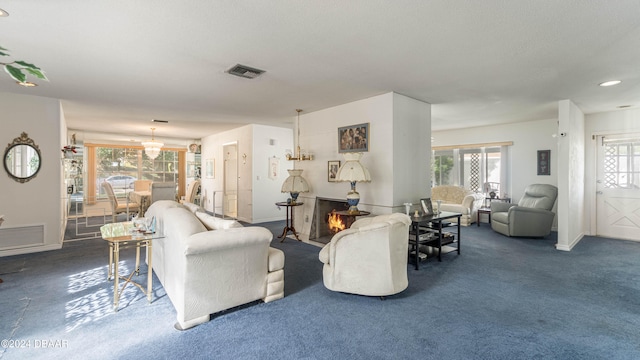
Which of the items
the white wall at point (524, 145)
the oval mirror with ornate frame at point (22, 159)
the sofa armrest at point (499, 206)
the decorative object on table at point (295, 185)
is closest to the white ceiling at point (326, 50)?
the oval mirror with ornate frame at point (22, 159)

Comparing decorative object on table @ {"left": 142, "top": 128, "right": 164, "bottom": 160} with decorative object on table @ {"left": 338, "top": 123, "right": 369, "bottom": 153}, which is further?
decorative object on table @ {"left": 142, "top": 128, "right": 164, "bottom": 160}

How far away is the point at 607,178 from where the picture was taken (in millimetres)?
5914

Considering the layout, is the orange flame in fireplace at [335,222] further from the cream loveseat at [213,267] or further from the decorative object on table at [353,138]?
the cream loveseat at [213,267]

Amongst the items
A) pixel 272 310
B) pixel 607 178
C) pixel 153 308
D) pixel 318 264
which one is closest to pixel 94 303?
pixel 153 308

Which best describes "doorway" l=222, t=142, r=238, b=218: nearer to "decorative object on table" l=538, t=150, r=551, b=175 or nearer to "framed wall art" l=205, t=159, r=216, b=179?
"framed wall art" l=205, t=159, r=216, b=179

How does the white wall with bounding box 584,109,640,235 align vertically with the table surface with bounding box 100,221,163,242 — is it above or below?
above

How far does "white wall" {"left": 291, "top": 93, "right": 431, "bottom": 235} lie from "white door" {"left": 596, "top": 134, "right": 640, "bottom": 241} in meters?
3.88

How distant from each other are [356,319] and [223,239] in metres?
1.35

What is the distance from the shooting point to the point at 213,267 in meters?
2.55

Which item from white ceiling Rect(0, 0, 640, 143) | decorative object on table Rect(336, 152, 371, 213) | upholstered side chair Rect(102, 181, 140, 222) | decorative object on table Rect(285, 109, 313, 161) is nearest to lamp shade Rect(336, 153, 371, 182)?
decorative object on table Rect(336, 152, 371, 213)

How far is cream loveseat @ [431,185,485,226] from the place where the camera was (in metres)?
6.97

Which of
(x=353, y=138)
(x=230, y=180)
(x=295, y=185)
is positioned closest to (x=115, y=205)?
(x=230, y=180)

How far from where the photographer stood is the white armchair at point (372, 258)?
2.90 metres

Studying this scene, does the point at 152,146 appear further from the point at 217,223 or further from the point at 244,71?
the point at 217,223
